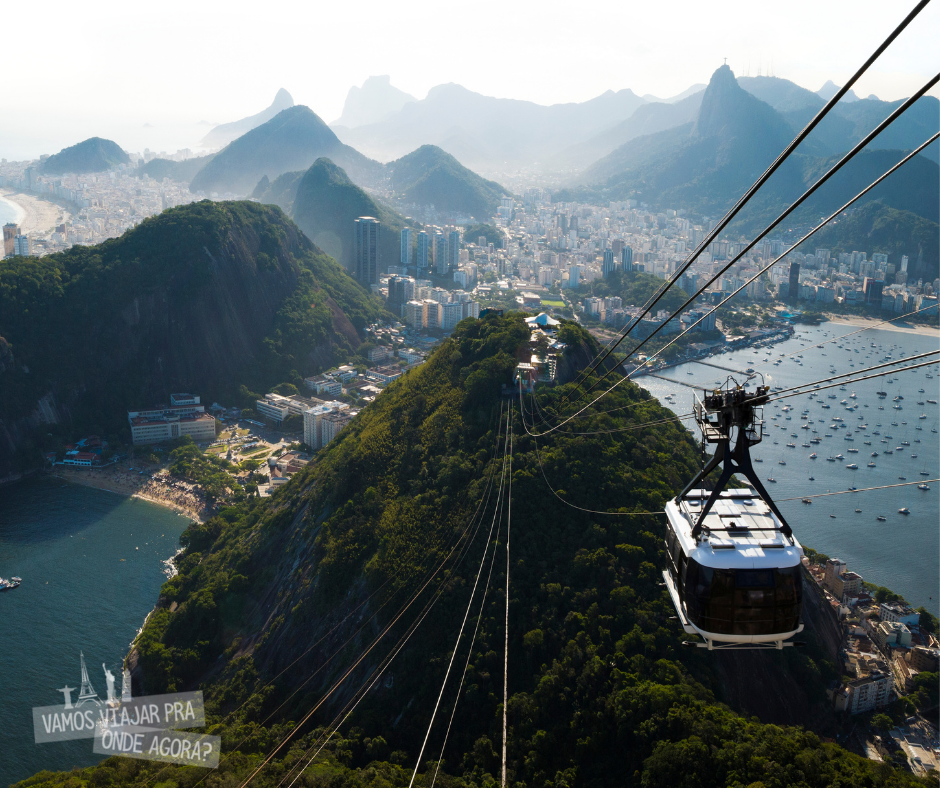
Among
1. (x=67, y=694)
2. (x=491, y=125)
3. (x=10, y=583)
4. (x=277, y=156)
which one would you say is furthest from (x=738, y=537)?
(x=491, y=125)

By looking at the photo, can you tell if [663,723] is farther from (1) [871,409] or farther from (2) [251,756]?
(1) [871,409]

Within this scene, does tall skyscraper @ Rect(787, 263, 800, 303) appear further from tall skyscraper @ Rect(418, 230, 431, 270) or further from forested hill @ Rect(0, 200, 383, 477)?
forested hill @ Rect(0, 200, 383, 477)

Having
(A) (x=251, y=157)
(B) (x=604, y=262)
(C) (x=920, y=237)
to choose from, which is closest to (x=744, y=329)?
(B) (x=604, y=262)

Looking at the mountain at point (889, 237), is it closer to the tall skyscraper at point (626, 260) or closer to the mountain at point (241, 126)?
the tall skyscraper at point (626, 260)

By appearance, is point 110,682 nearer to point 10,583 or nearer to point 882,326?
point 10,583

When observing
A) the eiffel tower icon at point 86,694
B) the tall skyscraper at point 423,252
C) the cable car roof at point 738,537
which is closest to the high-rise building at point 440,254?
the tall skyscraper at point 423,252

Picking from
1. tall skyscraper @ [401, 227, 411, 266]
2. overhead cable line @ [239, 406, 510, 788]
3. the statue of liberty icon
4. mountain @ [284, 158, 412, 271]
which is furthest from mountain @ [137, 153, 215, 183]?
overhead cable line @ [239, 406, 510, 788]
